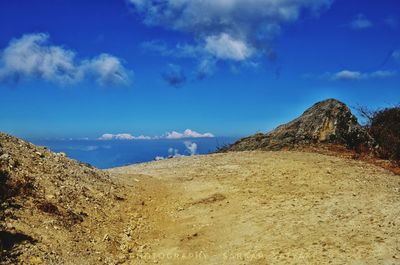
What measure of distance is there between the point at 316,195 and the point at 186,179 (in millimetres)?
5515

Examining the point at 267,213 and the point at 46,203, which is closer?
the point at 46,203

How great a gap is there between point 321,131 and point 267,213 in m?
12.4

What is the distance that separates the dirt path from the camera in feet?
32.7

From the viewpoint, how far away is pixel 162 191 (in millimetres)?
16062

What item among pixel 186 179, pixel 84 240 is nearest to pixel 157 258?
pixel 84 240

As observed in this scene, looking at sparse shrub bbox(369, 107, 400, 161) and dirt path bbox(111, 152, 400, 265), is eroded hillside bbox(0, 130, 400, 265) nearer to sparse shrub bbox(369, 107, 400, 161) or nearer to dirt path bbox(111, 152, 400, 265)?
dirt path bbox(111, 152, 400, 265)

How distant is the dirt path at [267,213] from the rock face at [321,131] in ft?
13.8

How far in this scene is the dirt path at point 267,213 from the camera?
9.95 m

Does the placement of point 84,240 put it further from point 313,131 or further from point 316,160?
point 313,131

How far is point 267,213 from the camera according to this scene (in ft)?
41.0
